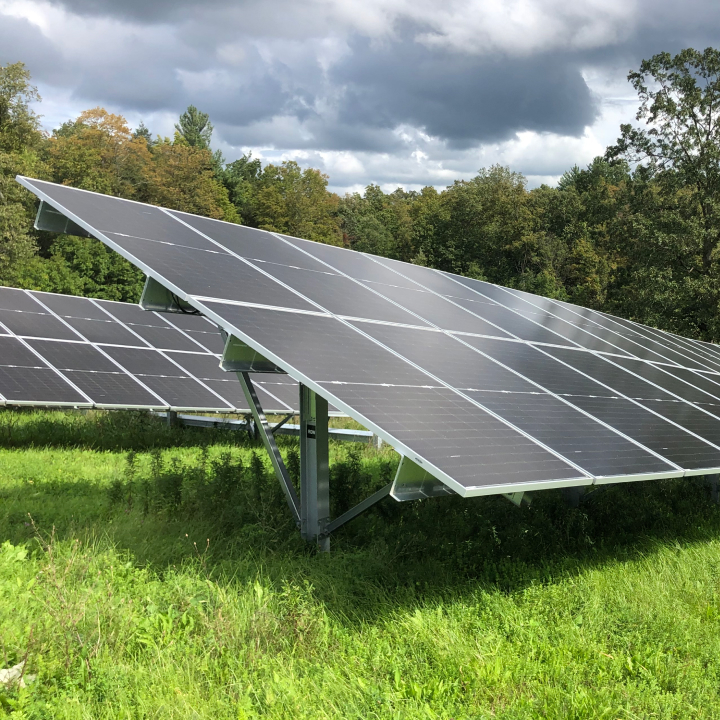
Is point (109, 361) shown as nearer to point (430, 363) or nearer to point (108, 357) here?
point (108, 357)

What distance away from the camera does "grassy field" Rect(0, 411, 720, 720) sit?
4.70m

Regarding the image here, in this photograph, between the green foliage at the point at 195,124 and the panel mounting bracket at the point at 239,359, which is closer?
the panel mounting bracket at the point at 239,359

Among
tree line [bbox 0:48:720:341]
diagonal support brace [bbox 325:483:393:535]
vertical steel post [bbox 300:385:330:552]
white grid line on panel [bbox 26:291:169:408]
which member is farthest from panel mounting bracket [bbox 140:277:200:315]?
tree line [bbox 0:48:720:341]

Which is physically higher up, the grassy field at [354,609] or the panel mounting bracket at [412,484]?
the panel mounting bracket at [412,484]

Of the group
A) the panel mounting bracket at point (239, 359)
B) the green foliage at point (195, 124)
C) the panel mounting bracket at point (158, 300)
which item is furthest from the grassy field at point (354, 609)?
the green foliage at point (195, 124)

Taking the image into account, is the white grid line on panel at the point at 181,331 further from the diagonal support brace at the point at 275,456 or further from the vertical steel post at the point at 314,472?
the vertical steel post at the point at 314,472

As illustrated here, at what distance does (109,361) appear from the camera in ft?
53.2

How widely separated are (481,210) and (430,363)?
68699mm

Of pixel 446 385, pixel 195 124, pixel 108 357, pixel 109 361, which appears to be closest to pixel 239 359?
pixel 446 385

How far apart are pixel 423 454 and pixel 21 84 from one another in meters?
45.4

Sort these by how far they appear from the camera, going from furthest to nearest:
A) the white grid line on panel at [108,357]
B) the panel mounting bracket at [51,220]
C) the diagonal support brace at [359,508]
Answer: the white grid line on panel at [108,357]
the panel mounting bracket at [51,220]
the diagonal support brace at [359,508]

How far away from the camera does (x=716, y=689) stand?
200 inches

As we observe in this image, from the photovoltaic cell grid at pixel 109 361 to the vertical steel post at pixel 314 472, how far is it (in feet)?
25.3

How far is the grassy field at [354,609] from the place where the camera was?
4699 millimetres
